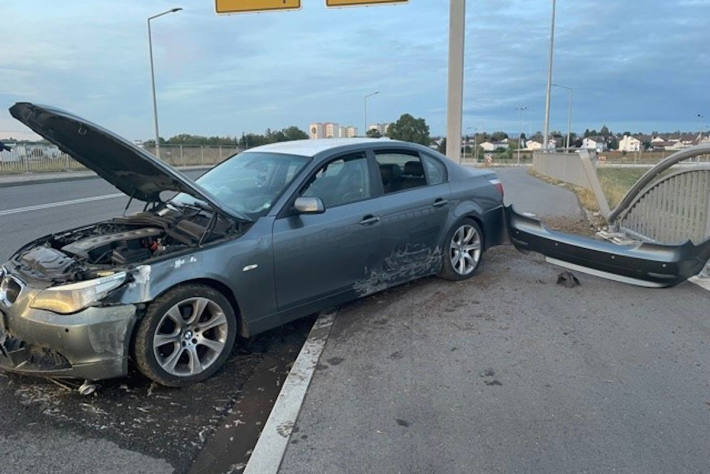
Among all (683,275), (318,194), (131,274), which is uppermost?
(318,194)

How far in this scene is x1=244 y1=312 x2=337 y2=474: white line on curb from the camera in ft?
8.95

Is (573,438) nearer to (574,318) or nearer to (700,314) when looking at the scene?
(574,318)

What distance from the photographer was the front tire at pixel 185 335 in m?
3.38

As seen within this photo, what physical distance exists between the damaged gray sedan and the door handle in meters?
0.01

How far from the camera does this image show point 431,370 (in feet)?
12.3

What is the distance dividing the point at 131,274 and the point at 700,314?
15.8 ft

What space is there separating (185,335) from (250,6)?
877 centimetres

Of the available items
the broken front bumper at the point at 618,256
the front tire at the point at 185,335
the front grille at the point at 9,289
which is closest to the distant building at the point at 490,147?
the broken front bumper at the point at 618,256

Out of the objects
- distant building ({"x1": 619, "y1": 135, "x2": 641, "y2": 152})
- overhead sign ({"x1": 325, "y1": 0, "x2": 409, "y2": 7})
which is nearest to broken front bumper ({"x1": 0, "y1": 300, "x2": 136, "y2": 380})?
overhead sign ({"x1": 325, "y1": 0, "x2": 409, "y2": 7})

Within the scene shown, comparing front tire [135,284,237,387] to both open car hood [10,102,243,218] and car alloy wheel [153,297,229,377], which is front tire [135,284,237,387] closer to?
car alloy wheel [153,297,229,377]

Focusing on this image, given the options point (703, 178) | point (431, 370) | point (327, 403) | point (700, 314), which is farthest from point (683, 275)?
point (327, 403)

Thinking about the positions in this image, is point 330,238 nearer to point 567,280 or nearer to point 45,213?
point 567,280

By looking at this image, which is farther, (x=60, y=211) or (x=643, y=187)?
(x=60, y=211)

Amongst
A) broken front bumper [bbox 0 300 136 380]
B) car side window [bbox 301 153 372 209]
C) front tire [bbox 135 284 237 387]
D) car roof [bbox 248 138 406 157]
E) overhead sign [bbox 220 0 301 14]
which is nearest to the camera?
broken front bumper [bbox 0 300 136 380]
